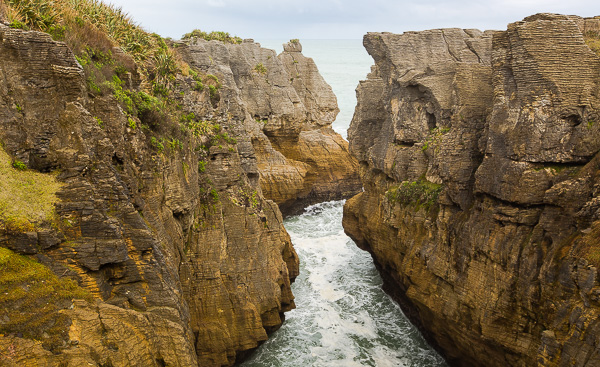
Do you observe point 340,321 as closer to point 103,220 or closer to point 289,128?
point 103,220

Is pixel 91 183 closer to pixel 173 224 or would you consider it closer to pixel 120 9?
pixel 173 224

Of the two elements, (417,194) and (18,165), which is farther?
(417,194)

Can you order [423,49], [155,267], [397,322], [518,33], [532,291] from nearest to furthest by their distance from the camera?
[155,267] < [532,291] < [518,33] < [397,322] < [423,49]

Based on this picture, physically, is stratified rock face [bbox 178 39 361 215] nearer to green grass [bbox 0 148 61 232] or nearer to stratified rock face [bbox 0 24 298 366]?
stratified rock face [bbox 0 24 298 366]

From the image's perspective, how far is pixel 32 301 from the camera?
9086mm

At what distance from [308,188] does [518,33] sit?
2544cm

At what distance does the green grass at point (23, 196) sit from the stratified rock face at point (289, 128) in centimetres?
2428

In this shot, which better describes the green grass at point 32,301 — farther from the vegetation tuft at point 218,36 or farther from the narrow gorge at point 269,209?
the vegetation tuft at point 218,36

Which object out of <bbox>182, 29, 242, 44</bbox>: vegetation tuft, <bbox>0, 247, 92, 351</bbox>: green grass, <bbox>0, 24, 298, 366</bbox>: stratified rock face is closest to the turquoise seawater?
<bbox>0, 24, 298, 366</bbox>: stratified rock face

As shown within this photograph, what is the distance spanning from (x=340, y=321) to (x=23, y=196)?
16.1 metres

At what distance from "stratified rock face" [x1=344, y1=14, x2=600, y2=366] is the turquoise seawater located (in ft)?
4.74

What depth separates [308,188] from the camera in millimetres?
40062

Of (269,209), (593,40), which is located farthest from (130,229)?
(593,40)

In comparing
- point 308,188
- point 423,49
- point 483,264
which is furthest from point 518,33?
point 308,188
